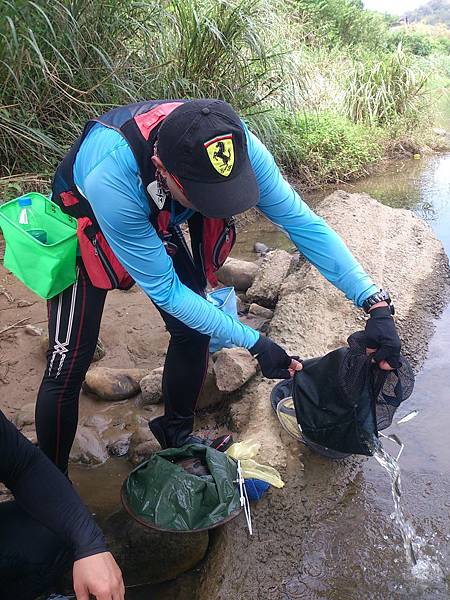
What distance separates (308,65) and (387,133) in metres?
1.61

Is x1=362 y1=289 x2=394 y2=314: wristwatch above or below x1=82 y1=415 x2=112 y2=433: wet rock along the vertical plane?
above

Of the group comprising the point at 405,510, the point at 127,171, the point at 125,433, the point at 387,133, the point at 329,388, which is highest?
the point at 127,171

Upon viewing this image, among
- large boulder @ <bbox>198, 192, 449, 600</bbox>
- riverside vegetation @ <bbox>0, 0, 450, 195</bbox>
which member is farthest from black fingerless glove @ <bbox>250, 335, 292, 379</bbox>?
riverside vegetation @ <bbox>0, 0, 450, 195</bbox>

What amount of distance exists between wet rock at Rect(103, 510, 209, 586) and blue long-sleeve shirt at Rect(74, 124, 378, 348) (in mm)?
741

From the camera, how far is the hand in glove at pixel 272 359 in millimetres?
2084

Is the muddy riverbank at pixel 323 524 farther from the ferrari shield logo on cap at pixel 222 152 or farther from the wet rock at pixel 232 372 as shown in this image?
the ferrari shield logo on cap at pixel 222 152

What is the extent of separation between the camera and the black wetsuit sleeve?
1.64 meters

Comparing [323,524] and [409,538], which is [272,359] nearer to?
[323,524]

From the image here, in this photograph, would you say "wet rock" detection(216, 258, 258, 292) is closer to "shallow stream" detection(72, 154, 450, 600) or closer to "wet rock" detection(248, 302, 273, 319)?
"wet rock" detection(248, 302, 273, 319)

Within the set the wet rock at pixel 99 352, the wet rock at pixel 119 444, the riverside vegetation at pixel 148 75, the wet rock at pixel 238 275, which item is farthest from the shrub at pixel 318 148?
the wet rock at pixel 119 444

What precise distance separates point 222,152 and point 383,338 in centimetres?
90

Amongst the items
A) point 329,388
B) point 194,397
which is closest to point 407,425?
point 329,388

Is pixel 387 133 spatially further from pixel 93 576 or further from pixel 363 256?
pixel 93 576

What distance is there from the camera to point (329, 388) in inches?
87.6
